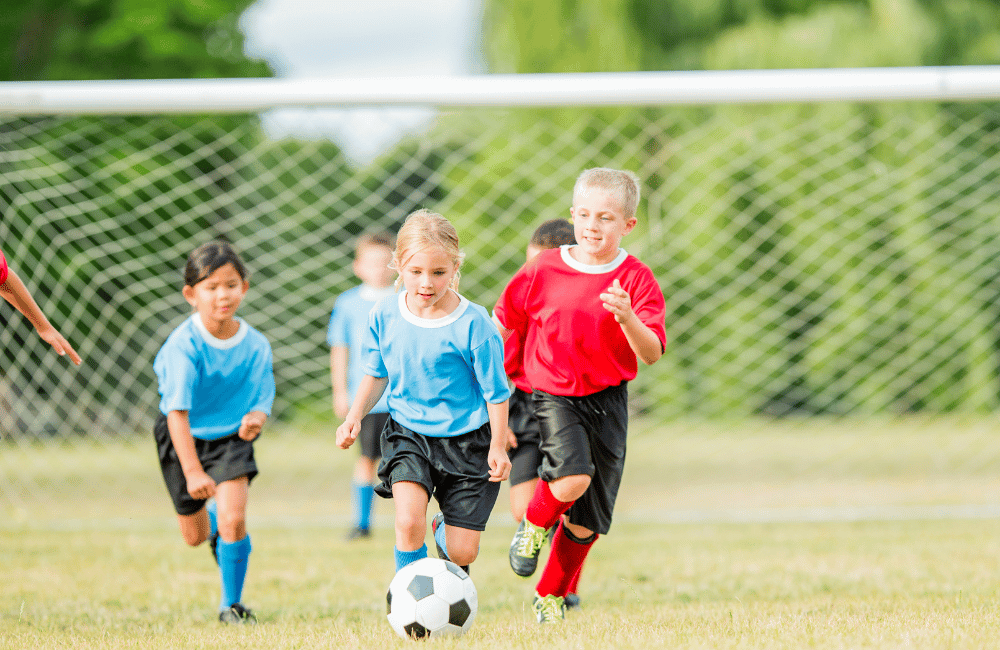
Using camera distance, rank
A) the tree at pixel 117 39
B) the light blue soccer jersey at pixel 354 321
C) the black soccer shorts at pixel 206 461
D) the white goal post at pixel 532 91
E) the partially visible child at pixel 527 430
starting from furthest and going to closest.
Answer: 1. the tree at pixel 117 39
2. the white goal post at pixel 532 91
3. the light blue soccer jersey at pixel 354 321
4. the partially visible child at pixel 527 430
5. the black soccer shorts at pixel 206 461

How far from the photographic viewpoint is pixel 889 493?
7426mm

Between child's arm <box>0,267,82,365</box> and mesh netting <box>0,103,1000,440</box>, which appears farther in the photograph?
mesh netting <box>0,103,1000,440</box>

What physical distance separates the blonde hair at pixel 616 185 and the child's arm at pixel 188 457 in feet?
5.29

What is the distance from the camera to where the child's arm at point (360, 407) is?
2.80m

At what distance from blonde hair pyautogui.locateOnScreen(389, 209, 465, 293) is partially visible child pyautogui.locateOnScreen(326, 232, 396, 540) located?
2287 millimetres

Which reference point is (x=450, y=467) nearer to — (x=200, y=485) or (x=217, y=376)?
(x=200, y=485)

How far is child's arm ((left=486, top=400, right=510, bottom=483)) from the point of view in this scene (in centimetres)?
282

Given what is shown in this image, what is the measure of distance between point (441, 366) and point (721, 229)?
→ 29.9 feet

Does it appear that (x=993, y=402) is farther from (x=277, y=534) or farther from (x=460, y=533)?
(x=460, y=533)

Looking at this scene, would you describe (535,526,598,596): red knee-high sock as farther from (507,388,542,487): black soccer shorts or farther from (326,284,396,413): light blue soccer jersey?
(326,284,396,413): light blue soccer jersey

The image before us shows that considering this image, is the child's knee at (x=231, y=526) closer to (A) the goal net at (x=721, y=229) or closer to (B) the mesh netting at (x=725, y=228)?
(B) the mesh netting at (x=725, y=228)

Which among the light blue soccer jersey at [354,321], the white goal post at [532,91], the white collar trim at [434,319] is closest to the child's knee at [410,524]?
the white collar trim at [434,319]

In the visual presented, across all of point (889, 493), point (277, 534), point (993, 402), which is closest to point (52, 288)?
point (277, 534)

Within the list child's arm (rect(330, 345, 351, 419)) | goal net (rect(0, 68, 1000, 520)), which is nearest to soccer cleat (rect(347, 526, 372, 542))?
child's arm (rect(330, 345, 351, 419))
